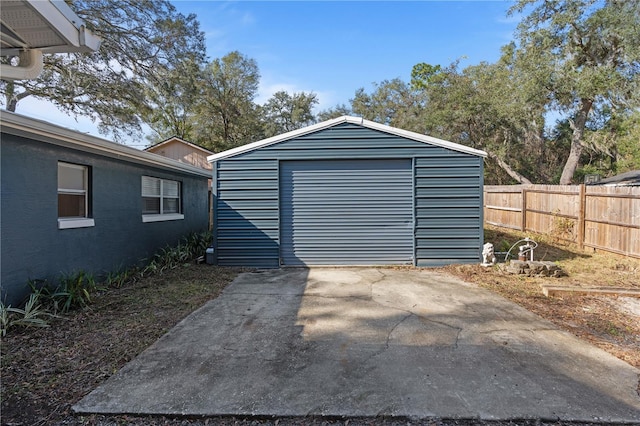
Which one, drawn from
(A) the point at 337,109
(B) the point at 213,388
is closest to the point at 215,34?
(B) the point at 213,388

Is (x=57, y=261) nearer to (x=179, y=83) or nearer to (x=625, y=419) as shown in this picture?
(x=625, y=419)

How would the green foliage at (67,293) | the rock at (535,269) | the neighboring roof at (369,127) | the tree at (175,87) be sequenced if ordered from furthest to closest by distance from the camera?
1. the tree at (175,87)
2. the neighboring roof at (369,127)
3. the rock at (535,269)
4. the green foliage at (67,293)

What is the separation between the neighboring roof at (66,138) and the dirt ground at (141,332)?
2.34 m

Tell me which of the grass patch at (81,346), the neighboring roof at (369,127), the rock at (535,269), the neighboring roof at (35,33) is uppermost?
the neighboring roof at (369,127)

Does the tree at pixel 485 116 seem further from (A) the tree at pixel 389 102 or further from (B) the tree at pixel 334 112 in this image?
(B) the tree at pixel 334 112

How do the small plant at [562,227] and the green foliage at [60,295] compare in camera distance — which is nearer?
the green foliage at [60,295]

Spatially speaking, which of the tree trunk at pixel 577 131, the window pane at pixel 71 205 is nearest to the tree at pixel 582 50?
the tree trunk at pixel 577 131

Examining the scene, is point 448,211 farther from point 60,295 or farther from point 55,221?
point 55,221

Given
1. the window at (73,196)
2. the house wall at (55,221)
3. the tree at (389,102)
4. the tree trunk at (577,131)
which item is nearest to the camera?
the house wall at (55,221)

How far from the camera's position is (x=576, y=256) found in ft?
27.1

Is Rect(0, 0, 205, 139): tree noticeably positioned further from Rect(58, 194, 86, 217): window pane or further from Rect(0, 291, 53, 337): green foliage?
Rect(0, 291, 53, 337): green foliage

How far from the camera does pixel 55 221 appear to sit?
16.6 feet

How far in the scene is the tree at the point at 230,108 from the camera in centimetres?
2566

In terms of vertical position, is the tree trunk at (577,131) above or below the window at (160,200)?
above
